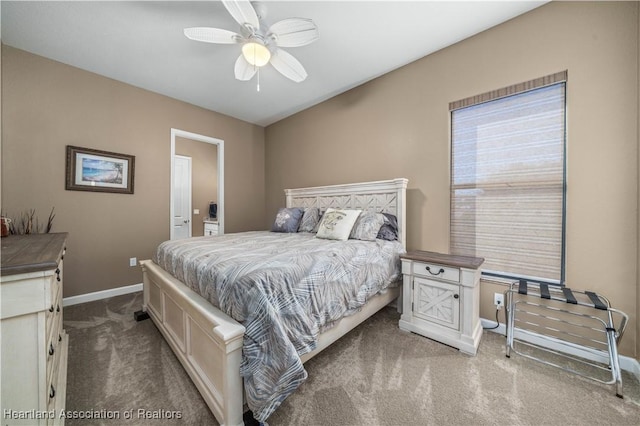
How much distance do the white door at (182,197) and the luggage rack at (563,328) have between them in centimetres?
561

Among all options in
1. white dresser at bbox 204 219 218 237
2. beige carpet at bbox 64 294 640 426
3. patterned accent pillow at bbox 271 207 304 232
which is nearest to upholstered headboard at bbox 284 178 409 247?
patterned accent pillow at bbox 271 207 304 232

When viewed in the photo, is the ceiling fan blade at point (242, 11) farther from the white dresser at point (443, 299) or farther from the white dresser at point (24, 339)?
the white dresser at point (443, 299)

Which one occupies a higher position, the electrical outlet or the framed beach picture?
the framed beach picture

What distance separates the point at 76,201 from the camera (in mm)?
2768

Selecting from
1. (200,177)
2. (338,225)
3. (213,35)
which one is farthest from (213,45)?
(200,177)

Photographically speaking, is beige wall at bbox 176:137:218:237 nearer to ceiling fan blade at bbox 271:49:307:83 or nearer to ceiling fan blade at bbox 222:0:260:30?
ceiling fan blade at bbox 271:49:307:83

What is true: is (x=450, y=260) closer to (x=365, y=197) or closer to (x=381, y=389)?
(x=381, y=389)

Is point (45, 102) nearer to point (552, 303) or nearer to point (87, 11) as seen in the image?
point (87, 11)

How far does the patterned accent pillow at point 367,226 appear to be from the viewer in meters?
2.39

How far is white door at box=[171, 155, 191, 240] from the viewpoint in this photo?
16.6 ft

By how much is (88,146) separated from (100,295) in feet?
6.02

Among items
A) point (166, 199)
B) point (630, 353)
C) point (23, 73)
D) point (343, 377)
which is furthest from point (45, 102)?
point (630, 353)

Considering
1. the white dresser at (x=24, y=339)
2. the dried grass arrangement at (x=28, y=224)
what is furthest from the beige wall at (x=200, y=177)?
the white dresser at (x=24, y=339)

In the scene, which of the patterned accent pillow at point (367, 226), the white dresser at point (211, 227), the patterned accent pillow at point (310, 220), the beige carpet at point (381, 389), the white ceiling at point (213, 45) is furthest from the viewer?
the white dresser at point (211, 227)
